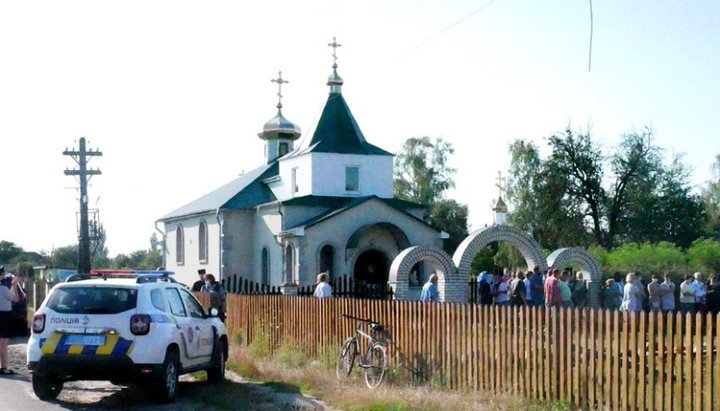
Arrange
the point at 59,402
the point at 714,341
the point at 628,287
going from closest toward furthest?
the point at 714,341 < the point at 59,402 < the point at 628,287

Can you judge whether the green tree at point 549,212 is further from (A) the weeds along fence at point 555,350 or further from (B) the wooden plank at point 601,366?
(B) the wooden plank at point 601,366

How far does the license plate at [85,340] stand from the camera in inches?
509

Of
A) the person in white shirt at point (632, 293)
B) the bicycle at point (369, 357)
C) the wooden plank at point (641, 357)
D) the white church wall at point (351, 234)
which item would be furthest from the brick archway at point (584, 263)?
the wooden plank at point (641, 357)

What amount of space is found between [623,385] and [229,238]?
37970 millimetres

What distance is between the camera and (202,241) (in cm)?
5200

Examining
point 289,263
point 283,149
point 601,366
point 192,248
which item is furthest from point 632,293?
point 283,149

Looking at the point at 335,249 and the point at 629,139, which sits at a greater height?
the point at 629,139

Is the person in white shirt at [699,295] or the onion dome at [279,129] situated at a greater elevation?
the onion dome at [279,129]

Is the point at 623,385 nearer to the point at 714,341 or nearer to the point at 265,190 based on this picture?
the point at 714,341

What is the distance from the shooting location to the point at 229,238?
48.3 metres

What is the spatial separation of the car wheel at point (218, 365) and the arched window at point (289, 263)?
2663 cm

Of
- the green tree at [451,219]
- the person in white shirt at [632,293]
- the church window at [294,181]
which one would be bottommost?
the person in white shirt at [632,293]

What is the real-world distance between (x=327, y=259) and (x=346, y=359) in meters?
27.4

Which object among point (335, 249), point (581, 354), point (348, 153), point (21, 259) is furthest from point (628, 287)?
point (21, 259)
